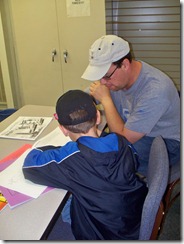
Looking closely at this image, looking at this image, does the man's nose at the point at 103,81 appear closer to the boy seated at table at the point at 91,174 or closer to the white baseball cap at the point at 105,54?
the white baseball cap at the point at 105,54

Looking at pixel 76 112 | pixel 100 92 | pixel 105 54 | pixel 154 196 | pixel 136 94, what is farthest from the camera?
pixel 100 92

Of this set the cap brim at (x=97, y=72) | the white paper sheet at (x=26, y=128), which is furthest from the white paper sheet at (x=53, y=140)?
the cap brim at (x=97, y=72)

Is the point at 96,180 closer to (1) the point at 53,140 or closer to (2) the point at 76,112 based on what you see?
(2) the point at 76,112

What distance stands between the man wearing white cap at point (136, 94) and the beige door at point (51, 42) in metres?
1.20

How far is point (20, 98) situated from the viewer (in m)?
3.38

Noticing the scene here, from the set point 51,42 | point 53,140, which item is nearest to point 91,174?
point 53,140

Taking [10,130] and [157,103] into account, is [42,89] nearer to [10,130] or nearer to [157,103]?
[10,130]

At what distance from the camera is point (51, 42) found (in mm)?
2711

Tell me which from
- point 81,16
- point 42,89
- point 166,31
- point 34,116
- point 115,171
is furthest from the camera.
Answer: point 42,89

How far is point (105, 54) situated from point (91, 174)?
68 cm

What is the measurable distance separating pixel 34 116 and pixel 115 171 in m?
1.00

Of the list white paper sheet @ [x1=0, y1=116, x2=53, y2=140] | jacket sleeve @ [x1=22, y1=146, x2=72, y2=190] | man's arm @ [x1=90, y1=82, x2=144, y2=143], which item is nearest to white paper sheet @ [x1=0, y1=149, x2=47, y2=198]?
jacket sleeve @ [x1=22, y1=146, x2=72, y2=190]

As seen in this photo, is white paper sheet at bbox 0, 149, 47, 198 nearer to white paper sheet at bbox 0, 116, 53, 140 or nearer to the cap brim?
white paper sheet at bbox 0, 116, 53, 140

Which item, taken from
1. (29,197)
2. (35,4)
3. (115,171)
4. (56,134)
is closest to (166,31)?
(35,4)
